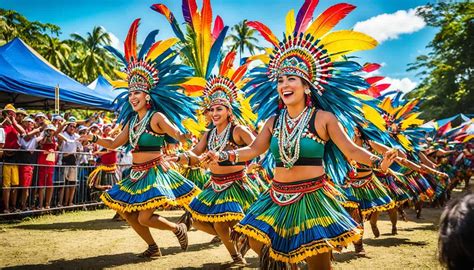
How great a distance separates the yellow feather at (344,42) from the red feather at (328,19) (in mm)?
78

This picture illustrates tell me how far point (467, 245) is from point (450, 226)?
0.34ft

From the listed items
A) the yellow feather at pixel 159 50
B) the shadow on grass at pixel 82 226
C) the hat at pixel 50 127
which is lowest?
the shadow on grass at pixel 82 226

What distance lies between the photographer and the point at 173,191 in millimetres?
5988

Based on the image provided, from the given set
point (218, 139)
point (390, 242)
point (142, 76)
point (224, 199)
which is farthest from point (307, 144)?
point (390, 242)

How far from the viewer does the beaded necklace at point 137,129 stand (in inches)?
234

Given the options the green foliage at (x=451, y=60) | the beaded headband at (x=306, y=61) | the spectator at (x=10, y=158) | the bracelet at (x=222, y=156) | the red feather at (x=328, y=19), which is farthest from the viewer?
the green foliage at (x=451, y=60)

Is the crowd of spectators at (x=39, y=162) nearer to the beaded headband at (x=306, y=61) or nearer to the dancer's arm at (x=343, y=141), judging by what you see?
the beaded headband at (x=306, y=61)

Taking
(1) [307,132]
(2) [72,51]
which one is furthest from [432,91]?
(1) [307,132]

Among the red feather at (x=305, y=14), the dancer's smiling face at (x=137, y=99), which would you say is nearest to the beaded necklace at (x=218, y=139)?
the dancer's smiling face at (x=137, y=99)

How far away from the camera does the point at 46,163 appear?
9.41 meters

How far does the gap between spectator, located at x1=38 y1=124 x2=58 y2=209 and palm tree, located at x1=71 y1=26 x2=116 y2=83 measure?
31.1m

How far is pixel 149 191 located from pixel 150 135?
2.65 ft

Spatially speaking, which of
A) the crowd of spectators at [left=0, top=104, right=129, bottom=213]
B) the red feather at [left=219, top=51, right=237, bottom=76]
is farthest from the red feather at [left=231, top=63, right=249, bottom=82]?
the crowd of spectators at [left=0, top=104, right=129, bottom=213]

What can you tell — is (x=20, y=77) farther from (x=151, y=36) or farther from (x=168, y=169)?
(x=168, y=169)
